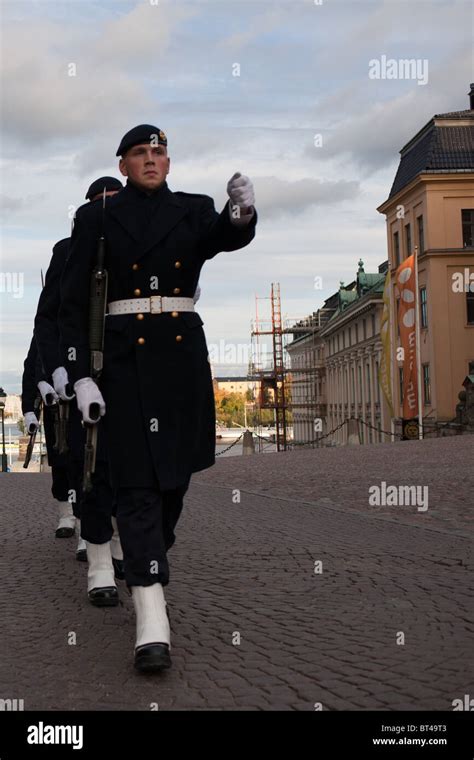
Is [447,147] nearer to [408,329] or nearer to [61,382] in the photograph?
[408,329]

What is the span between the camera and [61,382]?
651 cm

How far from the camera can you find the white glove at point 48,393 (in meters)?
7.33

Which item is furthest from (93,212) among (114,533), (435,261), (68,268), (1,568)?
(435,261)

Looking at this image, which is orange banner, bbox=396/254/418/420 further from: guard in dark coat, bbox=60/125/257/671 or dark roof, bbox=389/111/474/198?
guard in dark coat, bbox=60/125/257/671

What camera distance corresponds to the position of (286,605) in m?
5.76

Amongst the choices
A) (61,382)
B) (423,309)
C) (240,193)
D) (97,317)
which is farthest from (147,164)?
(423,309)

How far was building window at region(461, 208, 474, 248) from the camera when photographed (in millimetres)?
47188

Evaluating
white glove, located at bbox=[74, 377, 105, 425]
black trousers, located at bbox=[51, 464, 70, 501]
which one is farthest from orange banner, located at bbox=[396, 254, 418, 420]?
white glove, located at bbox=[74, 377, 105, 425]

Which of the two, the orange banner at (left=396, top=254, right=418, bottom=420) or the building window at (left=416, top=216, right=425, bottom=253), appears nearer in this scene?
the orange banner at (left=396, top=254, right=418, bottom=420)

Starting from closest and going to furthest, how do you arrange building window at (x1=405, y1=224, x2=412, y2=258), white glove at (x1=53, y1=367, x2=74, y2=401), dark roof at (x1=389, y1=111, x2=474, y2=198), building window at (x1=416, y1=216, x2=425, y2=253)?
white glove at (x1=53, y1=367, x2=74, y2=401), dark roof at (x1=389, y1=111, x2=474, y2=198), building window at (x1=416, y1=216, x2=425, y2=253), building window at (x1=405, y1=224, x2=412, y2=258)

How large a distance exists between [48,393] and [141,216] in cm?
277

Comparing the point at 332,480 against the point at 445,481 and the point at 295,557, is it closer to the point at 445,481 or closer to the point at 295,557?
the point at 445,481

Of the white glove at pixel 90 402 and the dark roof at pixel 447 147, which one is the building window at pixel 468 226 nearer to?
the dark roof at pixel 447 147

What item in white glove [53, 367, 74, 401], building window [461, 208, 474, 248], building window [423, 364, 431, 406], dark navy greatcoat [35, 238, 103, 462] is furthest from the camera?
building window [461, 208, 474, 248]
